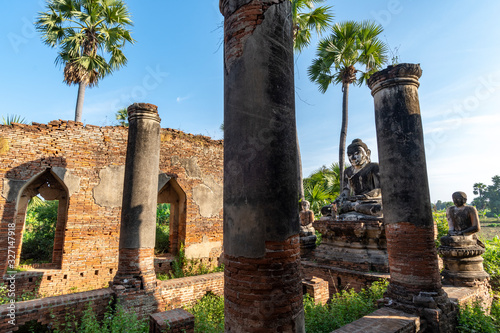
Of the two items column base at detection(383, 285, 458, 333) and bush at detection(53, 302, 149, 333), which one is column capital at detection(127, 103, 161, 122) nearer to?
bush at detection(53, 302, 149, 333)

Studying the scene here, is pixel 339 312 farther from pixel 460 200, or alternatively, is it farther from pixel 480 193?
pixel 480 193

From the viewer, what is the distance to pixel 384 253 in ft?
21.1


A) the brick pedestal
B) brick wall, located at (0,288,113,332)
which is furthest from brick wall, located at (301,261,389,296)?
brick wall, located at (0,288,113,332)

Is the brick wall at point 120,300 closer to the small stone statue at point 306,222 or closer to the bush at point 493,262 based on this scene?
the small stone statue at point 306,222

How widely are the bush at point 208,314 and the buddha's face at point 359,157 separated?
18.1 feet

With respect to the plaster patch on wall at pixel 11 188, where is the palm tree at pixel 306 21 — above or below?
above

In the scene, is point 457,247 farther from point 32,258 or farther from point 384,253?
point 32,258

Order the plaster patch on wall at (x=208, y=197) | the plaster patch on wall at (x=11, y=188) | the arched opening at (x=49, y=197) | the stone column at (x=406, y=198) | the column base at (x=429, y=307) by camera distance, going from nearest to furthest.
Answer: the column base at (x=429, y=307)
the stone column at (x=406, y=198)
the plaster patch on wall at (x=11, y=188)
the arched opening at (x=49, y=197)
the plaster patch on wall at (x=208, y=197)

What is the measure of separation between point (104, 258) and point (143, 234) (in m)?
3.84

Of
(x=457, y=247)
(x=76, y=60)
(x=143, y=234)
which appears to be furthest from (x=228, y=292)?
(x=76, y=60)

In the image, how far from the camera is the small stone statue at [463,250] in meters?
5.52

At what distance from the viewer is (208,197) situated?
37.2 feet

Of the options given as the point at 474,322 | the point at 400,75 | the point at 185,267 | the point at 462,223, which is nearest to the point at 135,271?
the point at 185,267

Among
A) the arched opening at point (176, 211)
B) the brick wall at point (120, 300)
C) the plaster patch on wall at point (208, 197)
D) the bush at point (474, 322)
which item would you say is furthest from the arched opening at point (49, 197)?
the bush at point (474, 322)
